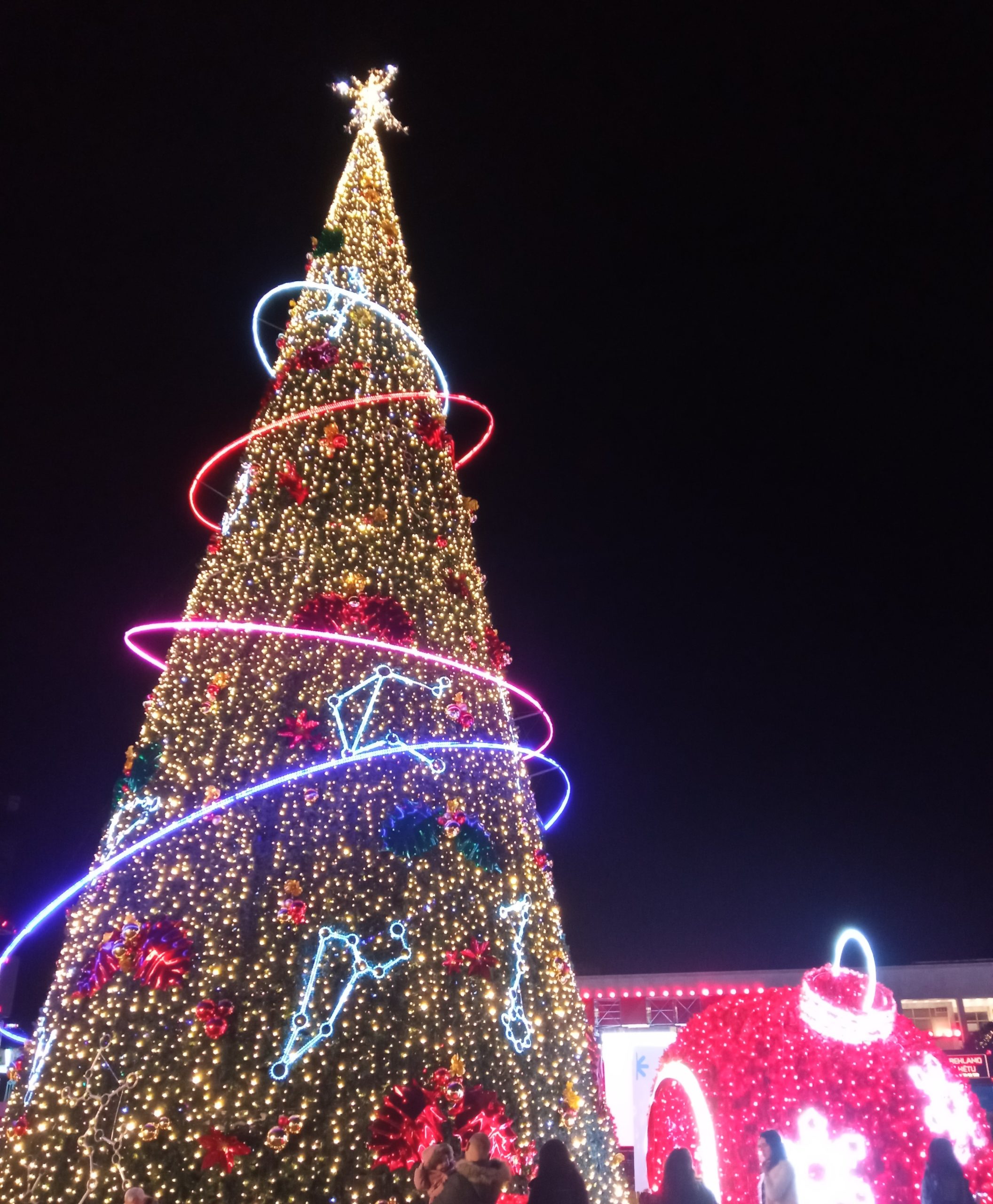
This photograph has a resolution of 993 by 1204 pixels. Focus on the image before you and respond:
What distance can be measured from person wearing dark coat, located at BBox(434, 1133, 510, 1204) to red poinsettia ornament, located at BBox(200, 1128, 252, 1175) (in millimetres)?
1012

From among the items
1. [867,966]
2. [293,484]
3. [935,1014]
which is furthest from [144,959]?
[935,1014]

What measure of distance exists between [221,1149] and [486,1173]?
4.12 feet

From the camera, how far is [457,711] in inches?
219

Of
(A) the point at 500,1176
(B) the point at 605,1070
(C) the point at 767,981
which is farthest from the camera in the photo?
(C) the point at 767,981

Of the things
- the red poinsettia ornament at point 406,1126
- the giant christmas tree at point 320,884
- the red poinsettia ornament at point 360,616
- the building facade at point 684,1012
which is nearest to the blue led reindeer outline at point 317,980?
the giant christmas tree at point 320,884

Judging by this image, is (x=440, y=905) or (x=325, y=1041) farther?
(x=440, y=905)

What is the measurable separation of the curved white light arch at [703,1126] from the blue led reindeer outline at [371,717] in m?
2.90

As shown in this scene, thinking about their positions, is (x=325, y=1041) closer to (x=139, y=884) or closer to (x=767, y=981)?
(x=139, y=884)

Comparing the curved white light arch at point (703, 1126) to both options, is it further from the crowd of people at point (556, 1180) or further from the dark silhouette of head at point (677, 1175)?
the dark silhouette of head at point (677, 1175)

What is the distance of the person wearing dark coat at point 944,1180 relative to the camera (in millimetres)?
4387

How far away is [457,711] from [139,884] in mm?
2108

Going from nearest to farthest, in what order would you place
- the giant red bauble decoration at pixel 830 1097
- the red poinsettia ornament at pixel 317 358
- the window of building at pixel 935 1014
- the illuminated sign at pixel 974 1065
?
the giant red bauble decoration at pixel 830 1097 → the red poinsettia ornament at pixel 317 358 → the illuminated sign at pixel 974 1065 → the window of building at pixel 935 1014

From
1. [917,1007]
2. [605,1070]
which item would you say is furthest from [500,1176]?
[917,1007]

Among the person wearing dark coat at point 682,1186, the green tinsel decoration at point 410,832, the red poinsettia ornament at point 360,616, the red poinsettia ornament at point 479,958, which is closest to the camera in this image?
the person wearing dark coat at point 682,1186
